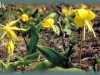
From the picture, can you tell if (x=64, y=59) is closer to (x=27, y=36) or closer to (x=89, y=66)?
(x=89, y=66)

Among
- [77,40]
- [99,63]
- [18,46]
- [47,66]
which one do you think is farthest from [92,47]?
[47,66]

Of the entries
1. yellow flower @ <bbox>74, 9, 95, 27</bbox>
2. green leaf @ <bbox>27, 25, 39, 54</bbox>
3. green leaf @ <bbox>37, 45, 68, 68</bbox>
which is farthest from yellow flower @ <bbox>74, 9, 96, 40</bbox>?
green leaf @ <bbox>27, 25, 39, 54</bbox>

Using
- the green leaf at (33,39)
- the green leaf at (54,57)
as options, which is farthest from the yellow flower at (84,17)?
the green leaf at (33,39)

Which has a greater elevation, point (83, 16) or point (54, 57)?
point (83, 16)

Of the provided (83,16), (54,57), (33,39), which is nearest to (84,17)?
(83,16)

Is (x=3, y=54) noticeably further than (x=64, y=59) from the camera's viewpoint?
Yes

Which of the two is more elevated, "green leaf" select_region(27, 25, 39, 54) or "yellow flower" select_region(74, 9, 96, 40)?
"yellow flower" select_region(74, 9, 96, 40)

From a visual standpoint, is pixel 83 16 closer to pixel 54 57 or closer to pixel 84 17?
pixel 84 17

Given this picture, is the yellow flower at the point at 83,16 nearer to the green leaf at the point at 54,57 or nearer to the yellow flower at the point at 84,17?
the yellow flower at the point at 84,17

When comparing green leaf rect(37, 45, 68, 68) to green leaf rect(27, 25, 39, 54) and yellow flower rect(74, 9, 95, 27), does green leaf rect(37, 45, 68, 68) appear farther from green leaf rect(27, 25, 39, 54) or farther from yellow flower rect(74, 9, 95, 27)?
green leaf rect(27, 25, 39, 54)
